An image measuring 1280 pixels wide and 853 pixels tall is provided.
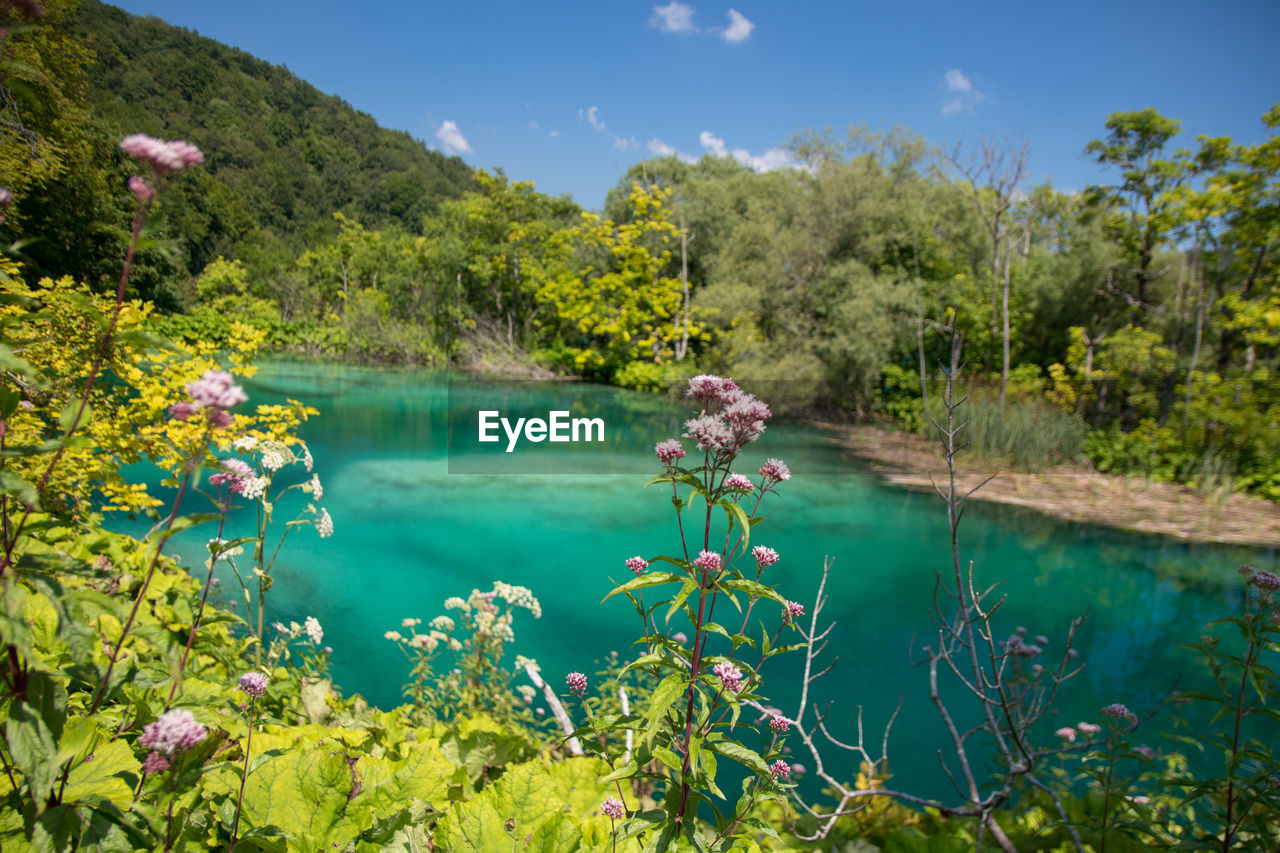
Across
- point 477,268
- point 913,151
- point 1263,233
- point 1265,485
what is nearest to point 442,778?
point 1265,485

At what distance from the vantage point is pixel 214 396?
28.6 inches

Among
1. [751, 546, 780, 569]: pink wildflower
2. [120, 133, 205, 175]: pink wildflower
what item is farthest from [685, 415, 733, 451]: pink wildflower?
[120, 133, 205, 175]: pink wildflower

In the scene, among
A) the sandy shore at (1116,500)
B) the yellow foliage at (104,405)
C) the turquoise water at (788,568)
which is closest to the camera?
the yellow foliage at (104,405)

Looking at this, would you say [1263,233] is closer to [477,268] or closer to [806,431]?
[806,431]

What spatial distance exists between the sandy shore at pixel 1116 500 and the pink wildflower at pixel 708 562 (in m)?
4.94

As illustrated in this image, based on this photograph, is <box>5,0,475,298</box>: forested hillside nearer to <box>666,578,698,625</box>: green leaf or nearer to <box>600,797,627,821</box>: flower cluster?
<box>666,578,698,625</box>: green leaf

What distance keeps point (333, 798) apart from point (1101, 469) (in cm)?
963

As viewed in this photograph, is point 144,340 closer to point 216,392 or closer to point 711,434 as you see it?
point 216,392

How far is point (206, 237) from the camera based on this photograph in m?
25.3

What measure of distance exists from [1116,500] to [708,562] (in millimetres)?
8059

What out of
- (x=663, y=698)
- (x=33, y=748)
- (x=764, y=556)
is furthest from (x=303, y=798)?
(x=764, y=556)

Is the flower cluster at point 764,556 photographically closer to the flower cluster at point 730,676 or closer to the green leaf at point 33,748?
the flower cluster at point 730,676

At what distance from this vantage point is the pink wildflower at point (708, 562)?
1.04 meters

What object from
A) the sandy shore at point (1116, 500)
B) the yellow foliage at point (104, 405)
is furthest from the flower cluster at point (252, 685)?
the sandy shore at point (1116, 500)
